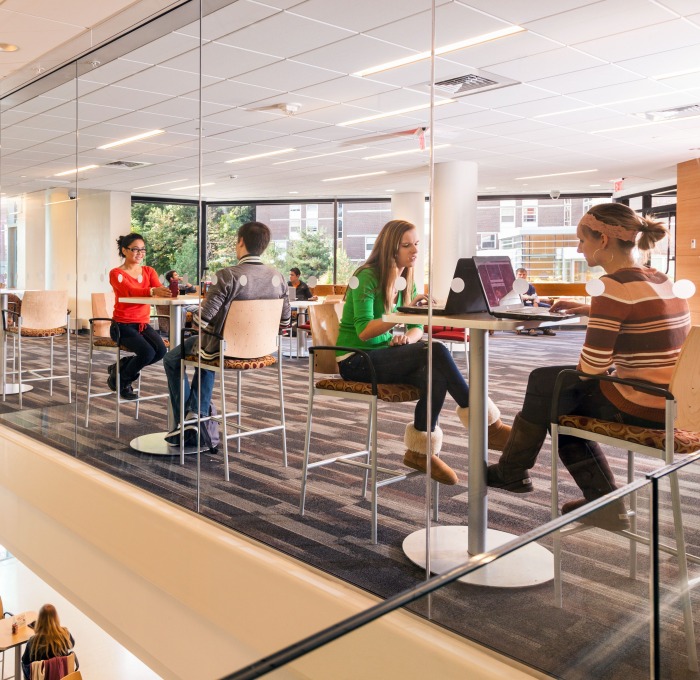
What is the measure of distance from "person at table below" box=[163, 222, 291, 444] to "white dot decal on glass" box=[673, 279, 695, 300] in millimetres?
1863

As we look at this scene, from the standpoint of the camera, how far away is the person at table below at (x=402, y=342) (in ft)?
8.84

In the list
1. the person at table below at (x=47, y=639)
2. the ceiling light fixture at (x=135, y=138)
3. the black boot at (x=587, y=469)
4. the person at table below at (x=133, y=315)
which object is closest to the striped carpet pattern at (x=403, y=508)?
the black boot at (x=587, y=469)

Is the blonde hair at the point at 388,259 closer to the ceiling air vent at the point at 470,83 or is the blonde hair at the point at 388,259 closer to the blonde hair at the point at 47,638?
the ceiling air vent at the point at 470,83

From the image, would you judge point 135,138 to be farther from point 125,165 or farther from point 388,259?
point 388,259

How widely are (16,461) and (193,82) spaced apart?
333 cm

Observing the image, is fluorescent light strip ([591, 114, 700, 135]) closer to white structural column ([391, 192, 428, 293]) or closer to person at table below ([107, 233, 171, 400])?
white structural column ([391, 192, 428, 293])

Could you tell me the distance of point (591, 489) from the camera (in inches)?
90.4

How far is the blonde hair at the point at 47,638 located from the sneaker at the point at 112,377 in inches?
226

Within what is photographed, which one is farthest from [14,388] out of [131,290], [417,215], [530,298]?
[530,298]

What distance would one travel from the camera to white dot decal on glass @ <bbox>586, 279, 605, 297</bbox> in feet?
7.25

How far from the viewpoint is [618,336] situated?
7.18 ft

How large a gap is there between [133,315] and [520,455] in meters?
2.94

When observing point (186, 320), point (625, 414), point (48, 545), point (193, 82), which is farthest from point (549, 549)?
point (48, 545)

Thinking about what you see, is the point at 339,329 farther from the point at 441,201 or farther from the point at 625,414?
the point at 625,414
